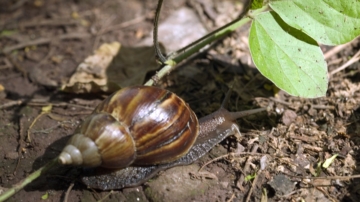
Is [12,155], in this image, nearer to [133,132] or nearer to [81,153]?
[81,153]

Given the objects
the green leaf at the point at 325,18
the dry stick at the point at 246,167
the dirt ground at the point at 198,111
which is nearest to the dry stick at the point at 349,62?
the dirt ground at the point at 198,111

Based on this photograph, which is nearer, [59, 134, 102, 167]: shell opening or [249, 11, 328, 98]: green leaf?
[59, 134, 102, 167]: shell opening

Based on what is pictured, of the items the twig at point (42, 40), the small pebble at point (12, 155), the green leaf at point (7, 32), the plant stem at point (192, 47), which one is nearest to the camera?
the small pebble at point (12, 155)

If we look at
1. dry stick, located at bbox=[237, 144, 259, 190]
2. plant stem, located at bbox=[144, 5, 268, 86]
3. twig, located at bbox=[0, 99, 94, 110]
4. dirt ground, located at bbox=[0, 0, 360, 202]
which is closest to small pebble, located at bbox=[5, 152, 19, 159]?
dirt ground, located at bbox=[0, 0, 360, 202]

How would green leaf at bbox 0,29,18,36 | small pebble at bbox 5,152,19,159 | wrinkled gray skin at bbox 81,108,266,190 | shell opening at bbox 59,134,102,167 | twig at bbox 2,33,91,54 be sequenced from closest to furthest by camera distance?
shell opening at bbox 59,134,102,167, wrinkled gray skin at bbox 81,108,266,190, small pebble at bbox 5,152,19,159, twig at bbox 2,33,91,54, green leaf at bbox 0,29,18,36

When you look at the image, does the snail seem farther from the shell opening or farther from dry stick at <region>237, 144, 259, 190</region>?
dry stick at <region>237, 144, 259, 190</region>

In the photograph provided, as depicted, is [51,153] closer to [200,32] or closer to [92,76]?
[92,76]

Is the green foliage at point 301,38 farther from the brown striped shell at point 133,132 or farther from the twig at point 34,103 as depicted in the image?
the twig at point 34,103

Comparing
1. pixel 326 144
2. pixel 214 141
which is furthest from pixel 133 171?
pixel 326 144
